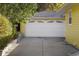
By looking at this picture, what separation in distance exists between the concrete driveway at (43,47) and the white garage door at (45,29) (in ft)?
0.95

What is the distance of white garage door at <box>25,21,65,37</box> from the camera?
14586 millimetres

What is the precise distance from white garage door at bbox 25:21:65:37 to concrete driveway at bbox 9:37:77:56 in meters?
0.29

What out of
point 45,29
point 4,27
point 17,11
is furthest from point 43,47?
point 4,27

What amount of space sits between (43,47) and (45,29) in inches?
52.5

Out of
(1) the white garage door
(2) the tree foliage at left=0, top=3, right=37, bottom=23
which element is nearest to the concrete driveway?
(1) the white garage door

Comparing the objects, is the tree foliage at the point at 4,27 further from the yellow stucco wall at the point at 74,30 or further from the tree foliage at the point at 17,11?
the yellow stucco wall at the point at 74,30

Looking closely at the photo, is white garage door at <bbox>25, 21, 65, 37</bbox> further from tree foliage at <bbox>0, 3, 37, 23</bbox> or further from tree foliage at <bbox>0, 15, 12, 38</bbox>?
tree foliage at <bbox>0, 15, 12, 38</bbox>

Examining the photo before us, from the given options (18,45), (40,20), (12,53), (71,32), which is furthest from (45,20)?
(12,53)

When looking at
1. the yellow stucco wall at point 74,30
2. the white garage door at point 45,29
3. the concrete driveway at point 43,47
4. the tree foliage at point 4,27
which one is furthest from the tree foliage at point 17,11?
the yellow stucco wall at point 74,30

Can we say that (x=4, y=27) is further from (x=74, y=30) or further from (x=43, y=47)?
(x=74, y=30)

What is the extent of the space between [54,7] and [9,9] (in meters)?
2.21

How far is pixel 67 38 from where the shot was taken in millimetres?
15211

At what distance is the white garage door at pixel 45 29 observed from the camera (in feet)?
47.9

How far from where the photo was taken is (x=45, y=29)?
15.2 metres
